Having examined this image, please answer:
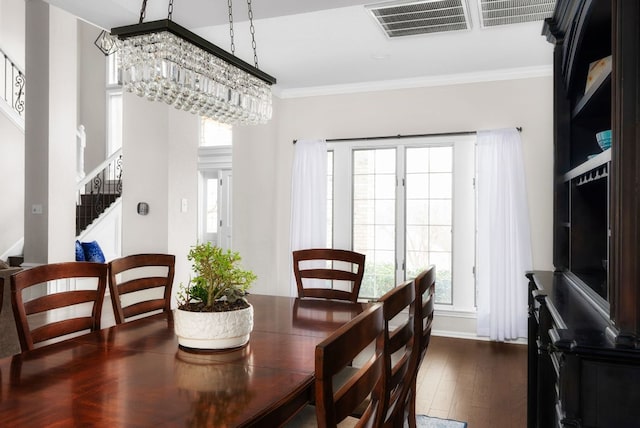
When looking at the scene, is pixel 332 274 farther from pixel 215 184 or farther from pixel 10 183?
pixel 215 184

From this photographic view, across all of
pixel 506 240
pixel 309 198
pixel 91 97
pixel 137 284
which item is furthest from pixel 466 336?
pixel 91 97

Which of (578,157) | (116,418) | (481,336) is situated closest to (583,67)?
(578,157)

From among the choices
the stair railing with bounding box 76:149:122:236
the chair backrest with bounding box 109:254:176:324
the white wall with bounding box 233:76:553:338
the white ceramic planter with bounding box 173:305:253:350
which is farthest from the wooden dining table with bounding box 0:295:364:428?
the stair railing with bounding box 76:149:122:236

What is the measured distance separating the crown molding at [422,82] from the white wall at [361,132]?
0.05m

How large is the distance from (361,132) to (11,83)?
497cm

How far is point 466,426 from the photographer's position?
290 cm

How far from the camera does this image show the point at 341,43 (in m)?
4.02

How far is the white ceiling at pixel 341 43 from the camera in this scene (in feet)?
9.60

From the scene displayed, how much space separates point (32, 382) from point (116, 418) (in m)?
0.43

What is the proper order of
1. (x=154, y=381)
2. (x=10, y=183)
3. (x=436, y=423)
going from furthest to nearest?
(x=10, y=183) → (x=436, y=423) → (x=154, y=381)

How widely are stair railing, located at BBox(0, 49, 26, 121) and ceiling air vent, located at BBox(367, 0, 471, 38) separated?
5.30 metres

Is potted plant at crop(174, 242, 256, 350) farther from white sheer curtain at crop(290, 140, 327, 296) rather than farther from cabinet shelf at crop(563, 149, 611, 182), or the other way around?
white sheer curtain at crop(290, 140, 327, 296)

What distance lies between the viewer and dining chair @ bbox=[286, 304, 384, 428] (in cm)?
93

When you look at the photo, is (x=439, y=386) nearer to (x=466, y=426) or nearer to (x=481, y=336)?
(x=466, y=426)
